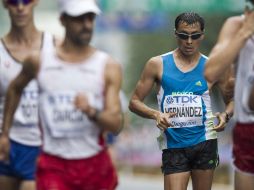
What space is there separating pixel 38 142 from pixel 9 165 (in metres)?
0.34

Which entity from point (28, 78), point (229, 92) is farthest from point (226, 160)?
point (28, 78)

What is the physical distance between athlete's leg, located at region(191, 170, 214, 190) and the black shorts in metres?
0.05

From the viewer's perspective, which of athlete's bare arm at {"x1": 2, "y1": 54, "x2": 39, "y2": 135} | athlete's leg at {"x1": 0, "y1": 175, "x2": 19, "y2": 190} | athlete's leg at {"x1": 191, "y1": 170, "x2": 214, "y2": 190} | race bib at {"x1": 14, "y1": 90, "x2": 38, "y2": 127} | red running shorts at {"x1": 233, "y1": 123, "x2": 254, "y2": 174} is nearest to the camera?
red running shorts at {"x1": 233, "y1": 123, "x2": 254, "y2": 174}

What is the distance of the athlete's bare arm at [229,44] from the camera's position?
7.91 meters

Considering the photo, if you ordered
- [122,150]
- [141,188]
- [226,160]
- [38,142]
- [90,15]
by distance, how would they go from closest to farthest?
[90,15], [38,142], [141,188], [226,160], [122,150]

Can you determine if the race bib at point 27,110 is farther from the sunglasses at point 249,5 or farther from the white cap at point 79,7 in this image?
the sunglasses at point 249,5

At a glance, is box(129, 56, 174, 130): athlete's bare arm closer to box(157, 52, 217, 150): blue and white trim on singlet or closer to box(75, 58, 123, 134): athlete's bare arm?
box(157, 52, 217, 150): blue and white trim on singlet

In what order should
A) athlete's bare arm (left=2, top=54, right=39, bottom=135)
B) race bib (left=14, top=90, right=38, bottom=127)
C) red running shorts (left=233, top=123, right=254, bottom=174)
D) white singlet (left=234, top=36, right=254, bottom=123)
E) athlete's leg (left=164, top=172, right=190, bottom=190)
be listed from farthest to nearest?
athlete's leg (left=164, top=172, right=190, bottom=190), race bib (left=14, top=90, right=38, bottom=127), athlete's bare arm (left=2, top=54, right=39, bottom=135), red running shorts (left=233, top=123, right=254, bottom=174), white singlet (left=234, top=36, right=254, bottom=123)

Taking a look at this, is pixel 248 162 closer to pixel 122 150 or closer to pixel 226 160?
pixel 226 160

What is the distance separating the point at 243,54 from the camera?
8.29m

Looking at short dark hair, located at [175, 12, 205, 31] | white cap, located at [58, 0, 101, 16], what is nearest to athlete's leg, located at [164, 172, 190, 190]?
short dark hair, located at [175, 12, 205, 31]

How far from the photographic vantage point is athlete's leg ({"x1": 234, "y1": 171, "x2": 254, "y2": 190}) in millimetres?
8383

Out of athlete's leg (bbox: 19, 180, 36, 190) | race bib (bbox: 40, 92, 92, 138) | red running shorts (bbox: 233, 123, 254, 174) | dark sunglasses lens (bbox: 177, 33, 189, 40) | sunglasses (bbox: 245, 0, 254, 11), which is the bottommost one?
athlete's leg (bbox: 19, 180, 36, 190)

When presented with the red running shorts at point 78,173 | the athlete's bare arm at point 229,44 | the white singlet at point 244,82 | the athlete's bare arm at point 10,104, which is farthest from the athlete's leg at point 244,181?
the athlete's bare arm at point 10,104
